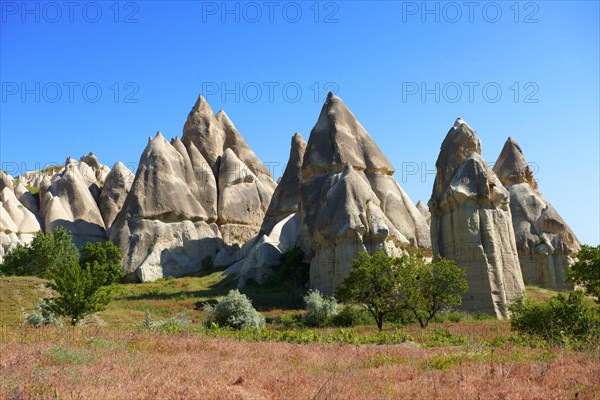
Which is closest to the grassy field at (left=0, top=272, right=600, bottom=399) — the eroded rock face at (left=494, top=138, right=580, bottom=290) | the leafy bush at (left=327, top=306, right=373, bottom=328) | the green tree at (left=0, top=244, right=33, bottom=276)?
the leafy bush at (left=327, top=306, right=373, bottom=328)

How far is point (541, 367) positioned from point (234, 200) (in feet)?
208

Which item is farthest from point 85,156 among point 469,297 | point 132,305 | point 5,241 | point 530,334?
point 530,334

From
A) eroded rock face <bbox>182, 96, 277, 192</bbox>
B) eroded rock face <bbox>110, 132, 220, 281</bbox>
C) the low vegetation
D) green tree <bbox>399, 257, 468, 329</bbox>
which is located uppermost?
eroded rock face <bbox>182, 96, 277, 192</bbox>

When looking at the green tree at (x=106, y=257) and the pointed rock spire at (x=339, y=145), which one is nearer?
the green tree at (x=106, y=257)

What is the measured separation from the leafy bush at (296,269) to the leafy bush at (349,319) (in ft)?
41.8

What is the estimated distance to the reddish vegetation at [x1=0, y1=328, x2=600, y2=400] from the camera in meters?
7.62

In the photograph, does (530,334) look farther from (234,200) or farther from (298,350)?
(234,200)

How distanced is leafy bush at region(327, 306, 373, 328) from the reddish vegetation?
73.4ft

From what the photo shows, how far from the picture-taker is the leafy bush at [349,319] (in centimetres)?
3516

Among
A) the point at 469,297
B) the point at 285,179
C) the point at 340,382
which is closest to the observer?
the point at 340,382

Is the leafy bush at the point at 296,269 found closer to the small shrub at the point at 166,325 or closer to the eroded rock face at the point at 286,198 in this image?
the eroded rock face at the point at 286,198

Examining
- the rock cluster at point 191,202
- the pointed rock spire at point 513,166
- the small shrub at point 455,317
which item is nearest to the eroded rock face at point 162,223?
the rock cluster at point 191,202

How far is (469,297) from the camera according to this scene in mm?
36875

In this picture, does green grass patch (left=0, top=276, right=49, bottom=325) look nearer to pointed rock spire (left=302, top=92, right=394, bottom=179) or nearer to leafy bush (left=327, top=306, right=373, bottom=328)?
leafy bush (left=327, top=306, right=373, bottom=328)
